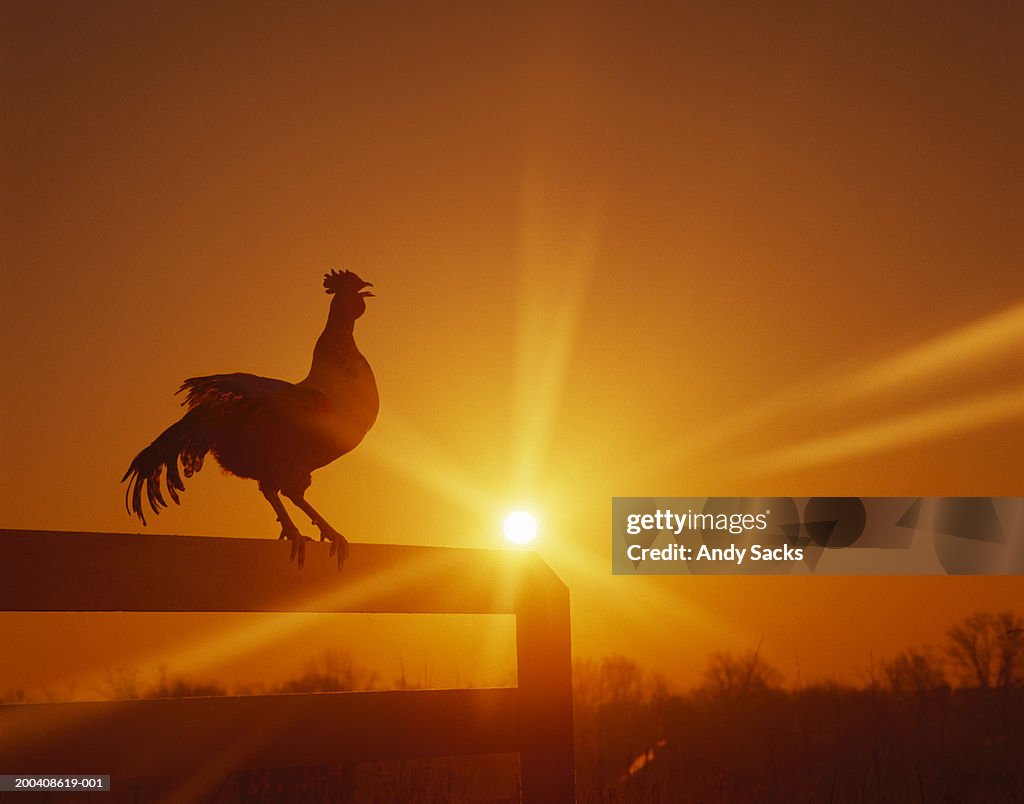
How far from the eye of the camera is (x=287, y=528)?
4.25 meters

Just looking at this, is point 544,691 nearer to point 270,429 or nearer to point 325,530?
point 325,530

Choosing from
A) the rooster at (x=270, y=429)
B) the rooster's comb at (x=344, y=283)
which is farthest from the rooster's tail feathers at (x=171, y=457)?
the rooster's comb at (x=344, y=283)

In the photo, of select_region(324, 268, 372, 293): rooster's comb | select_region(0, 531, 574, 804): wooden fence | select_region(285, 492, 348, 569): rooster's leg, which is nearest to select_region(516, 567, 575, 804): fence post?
select_region(0, 531, 574, 804): wooden fence

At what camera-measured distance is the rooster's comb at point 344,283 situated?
17.8 feet

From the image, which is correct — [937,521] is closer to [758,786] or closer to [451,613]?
[758,786]

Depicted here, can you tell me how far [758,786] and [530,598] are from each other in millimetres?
2939

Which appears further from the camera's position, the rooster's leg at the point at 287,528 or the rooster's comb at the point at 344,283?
the rooster's comb at the point at 344,283

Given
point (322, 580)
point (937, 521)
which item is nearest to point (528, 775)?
point (322, 580)

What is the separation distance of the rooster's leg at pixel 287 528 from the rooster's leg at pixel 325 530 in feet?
0.26

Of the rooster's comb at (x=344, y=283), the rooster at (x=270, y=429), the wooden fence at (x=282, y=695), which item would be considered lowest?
A: the wooden fence at (x=282, y=695)

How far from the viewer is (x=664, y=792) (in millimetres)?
5598

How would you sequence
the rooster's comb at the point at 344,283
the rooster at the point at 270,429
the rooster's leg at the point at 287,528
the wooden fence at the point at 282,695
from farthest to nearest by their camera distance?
the rooster's comb at the point at 344,283 < the rooster at the point at 270,429 < the rooster's leg at the point at 287,528 < the wooden fence at the point at 282,695

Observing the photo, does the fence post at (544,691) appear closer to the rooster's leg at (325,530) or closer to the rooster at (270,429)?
the rooster's leg at (325,530)

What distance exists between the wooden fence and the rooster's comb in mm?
2158
